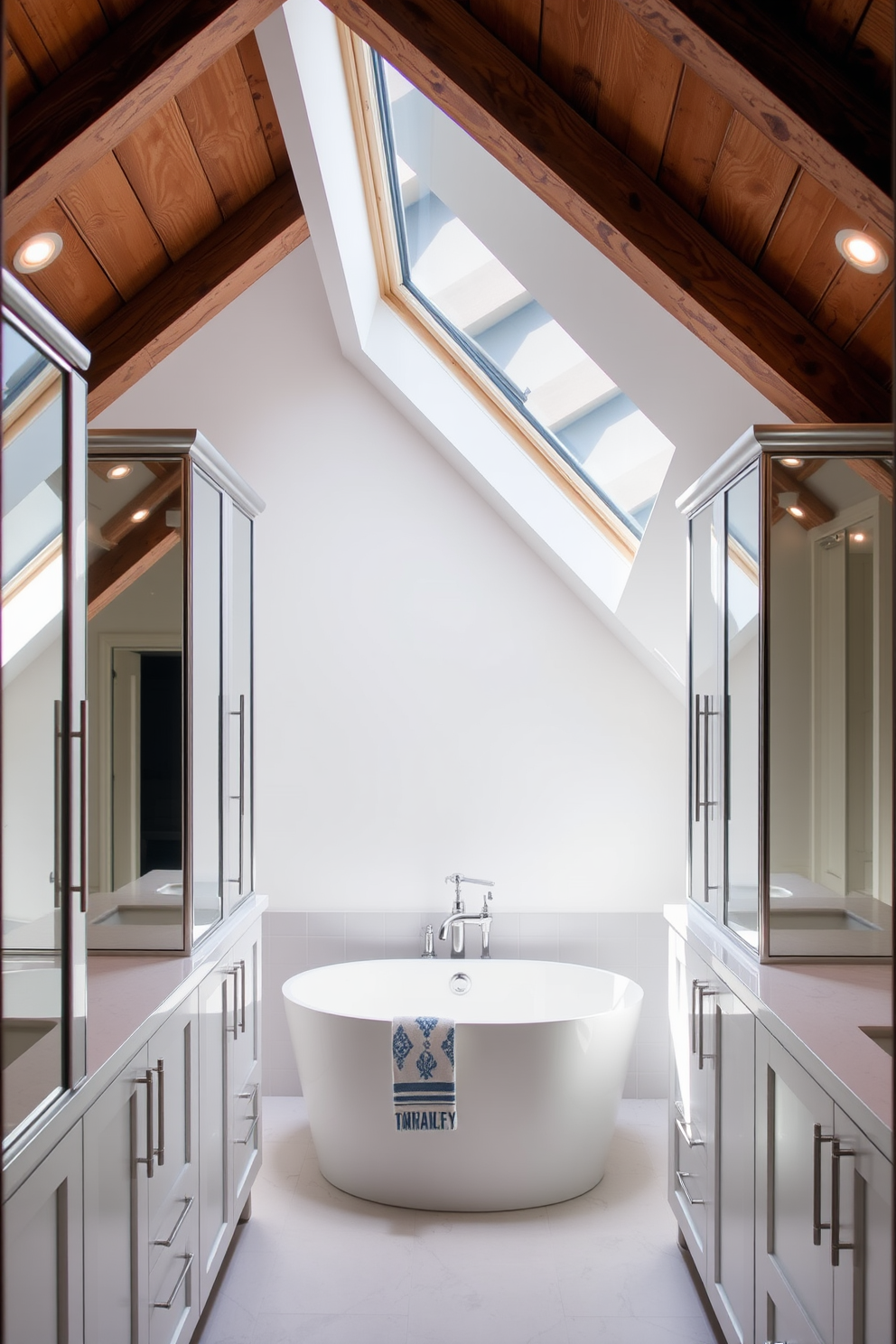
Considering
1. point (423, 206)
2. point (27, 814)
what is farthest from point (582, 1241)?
point (423, 206)

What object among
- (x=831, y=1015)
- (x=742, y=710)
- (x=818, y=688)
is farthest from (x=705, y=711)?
(x=831, y=1015)

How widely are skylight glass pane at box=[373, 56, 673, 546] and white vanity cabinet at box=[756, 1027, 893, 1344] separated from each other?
2.08m

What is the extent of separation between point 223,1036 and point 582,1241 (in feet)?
3.98

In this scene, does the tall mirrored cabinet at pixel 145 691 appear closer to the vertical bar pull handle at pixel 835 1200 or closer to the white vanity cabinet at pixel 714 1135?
the white vanity cabinet at pixel 714 1135

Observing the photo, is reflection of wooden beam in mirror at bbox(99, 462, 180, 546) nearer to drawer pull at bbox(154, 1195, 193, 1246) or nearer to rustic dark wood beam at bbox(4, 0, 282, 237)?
rustic dark wood beam at bbox(4, 0, 282, 237)

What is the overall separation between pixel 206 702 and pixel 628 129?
167 cm

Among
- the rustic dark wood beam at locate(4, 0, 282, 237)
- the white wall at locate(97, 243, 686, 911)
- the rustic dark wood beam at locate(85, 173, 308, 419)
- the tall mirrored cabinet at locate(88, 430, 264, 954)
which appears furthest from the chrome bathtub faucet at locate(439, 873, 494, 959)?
the rustic dark wood beam at locate(4, 0, 282, 237)

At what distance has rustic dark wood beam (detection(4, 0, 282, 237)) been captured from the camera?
194 centimetres

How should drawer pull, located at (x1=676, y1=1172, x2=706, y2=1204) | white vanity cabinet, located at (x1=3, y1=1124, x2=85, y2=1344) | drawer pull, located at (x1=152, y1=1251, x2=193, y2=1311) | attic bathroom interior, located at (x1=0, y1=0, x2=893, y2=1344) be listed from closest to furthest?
white vanity cabinet, located at (x1=3, y1=1124, x2=85, y2=1344) → attic bathroom interior, located at (x1=0, y1=0, x2=893, y2=1344) → drawer pull, located at (x1=152, y1=1251, x2=193, y2=1311) → drawer pull, located at (x1=676, y1=1172, x2=706, y2=1204)

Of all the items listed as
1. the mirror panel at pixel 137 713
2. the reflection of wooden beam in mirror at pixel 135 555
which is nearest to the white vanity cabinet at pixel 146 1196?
the mirror panel at pixel 137 713

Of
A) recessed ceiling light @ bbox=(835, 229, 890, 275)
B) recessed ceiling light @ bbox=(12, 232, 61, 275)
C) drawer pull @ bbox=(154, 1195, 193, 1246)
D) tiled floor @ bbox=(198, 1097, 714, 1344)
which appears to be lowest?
tiled floor @ bbox=(198, 1097, 714, 1344)

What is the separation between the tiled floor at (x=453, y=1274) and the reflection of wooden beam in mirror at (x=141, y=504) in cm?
194

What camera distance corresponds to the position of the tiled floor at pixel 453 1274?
246cm

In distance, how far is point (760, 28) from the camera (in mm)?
1659
